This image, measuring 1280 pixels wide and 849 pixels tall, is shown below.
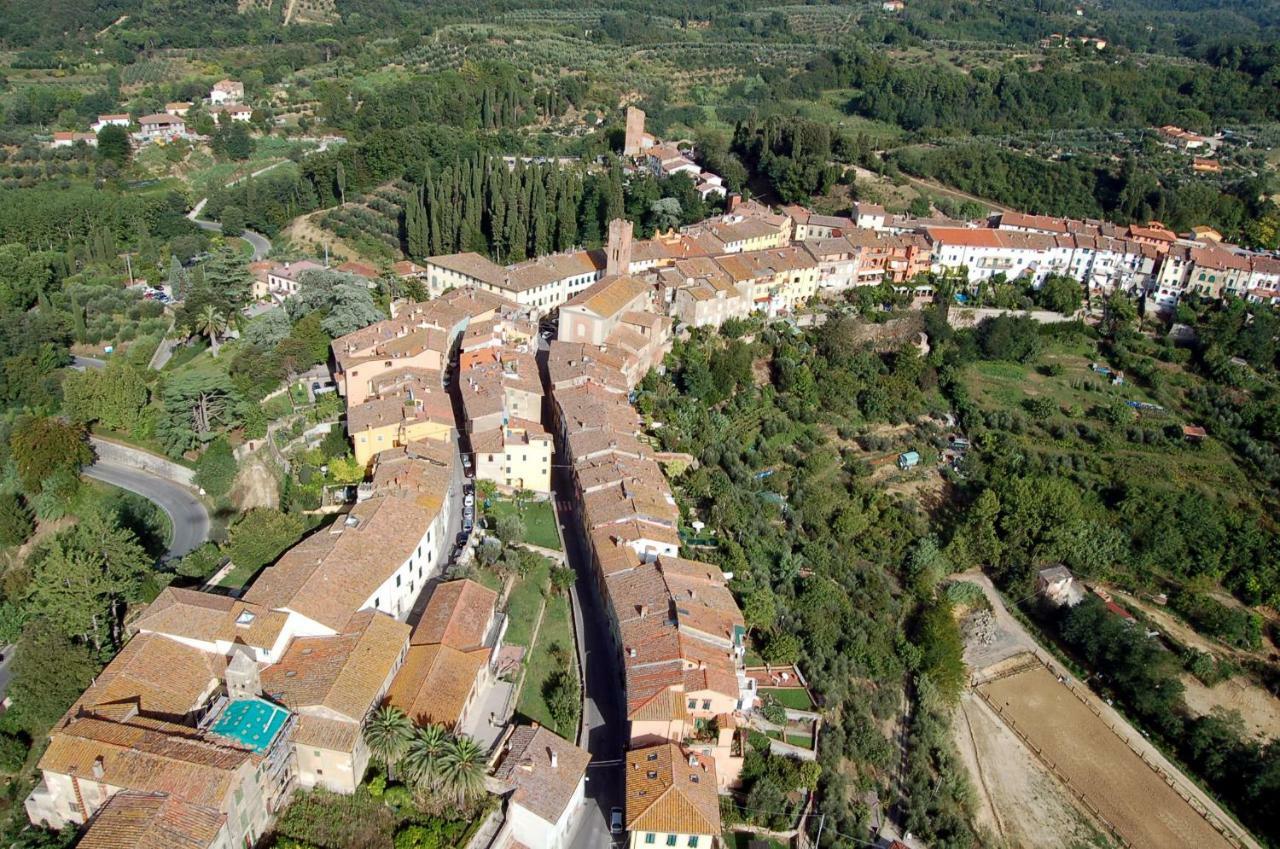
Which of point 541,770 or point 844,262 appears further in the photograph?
point 844,262

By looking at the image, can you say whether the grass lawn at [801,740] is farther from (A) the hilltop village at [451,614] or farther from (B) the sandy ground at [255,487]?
(B) the sandy ground at [255,487]

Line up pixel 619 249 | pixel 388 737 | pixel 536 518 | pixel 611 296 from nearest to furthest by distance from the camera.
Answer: pixel 388 737
pixel 536 518
pixel 611 296
pixel 619 249

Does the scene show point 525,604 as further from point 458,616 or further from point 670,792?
point 670,792

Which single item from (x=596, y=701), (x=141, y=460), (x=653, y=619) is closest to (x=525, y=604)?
(x=596, y=701)

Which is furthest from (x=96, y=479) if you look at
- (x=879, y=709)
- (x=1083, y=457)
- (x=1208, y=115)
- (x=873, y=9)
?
(x=873, y=9)

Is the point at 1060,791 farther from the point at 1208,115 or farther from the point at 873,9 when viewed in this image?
the point at 873,9

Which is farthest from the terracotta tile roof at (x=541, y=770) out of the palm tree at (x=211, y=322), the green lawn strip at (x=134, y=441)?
the palm tree at (x=211, y=322)
